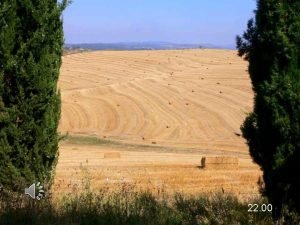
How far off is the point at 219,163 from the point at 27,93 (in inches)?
406

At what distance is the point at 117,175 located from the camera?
13289mm

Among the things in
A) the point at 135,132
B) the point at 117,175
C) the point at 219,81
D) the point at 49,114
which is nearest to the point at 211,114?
the point at 135,132

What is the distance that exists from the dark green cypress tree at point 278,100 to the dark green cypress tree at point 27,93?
2.90 meters

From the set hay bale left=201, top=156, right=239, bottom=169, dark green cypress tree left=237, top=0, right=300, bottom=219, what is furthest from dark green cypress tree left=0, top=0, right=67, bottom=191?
hay bale left=201, top=156, right=239, bottom=169

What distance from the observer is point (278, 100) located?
647 cm

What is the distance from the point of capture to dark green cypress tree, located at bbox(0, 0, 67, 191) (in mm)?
8070

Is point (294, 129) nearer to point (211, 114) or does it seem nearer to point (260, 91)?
point (260, 91)

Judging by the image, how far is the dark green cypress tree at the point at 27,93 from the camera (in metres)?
8.07

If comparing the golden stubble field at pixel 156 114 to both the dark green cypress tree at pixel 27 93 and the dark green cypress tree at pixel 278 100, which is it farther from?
the dark green cypress tree at pixel 278 100

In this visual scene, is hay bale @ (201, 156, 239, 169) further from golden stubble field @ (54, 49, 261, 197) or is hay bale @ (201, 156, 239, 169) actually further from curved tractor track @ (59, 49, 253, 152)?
curved tractor track @ (59, 49, 253, 152)

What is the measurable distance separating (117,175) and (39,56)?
215 inches
